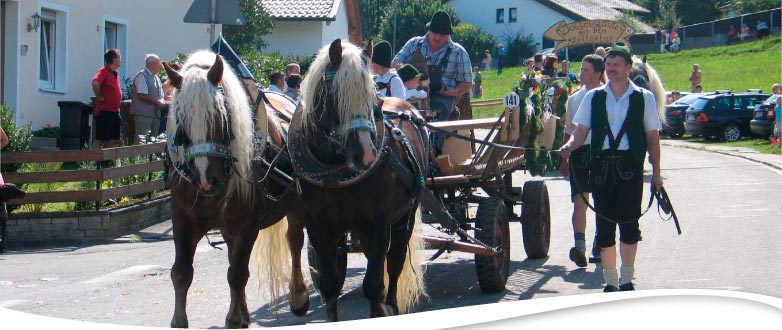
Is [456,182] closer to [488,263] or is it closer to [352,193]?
[488,263]

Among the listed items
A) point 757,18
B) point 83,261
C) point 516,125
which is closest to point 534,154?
point 516,125

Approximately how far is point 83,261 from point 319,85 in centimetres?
257

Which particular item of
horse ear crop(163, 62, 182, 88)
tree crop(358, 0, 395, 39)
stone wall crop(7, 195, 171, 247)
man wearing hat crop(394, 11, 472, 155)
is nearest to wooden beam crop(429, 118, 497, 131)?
man wearing hat crop(394, 11, 472, 155)

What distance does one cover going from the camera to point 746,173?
13.1 m

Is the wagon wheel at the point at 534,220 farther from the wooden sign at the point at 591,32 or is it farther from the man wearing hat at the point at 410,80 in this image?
the wooden sign at the point at 591,32

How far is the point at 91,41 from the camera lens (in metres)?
9.67

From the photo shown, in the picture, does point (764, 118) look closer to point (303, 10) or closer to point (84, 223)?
point (303, 10)

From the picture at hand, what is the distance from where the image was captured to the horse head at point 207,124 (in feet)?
16.5

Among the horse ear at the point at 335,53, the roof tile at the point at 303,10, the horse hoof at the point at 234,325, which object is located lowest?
the horse hoof at the point at 234,325

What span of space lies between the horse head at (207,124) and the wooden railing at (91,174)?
203cm

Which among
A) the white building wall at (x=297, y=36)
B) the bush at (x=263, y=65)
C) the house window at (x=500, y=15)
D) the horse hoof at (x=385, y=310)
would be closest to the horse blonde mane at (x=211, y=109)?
the horse hoof at (x=385, y=310)

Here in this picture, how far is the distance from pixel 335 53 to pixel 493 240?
229 centimetres

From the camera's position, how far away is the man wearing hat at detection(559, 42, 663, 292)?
5.96 meters

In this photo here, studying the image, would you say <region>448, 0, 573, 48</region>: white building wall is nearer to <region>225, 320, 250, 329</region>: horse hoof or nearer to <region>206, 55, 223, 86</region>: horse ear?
<region>206, 55, 223, 86</region>: horse ear
